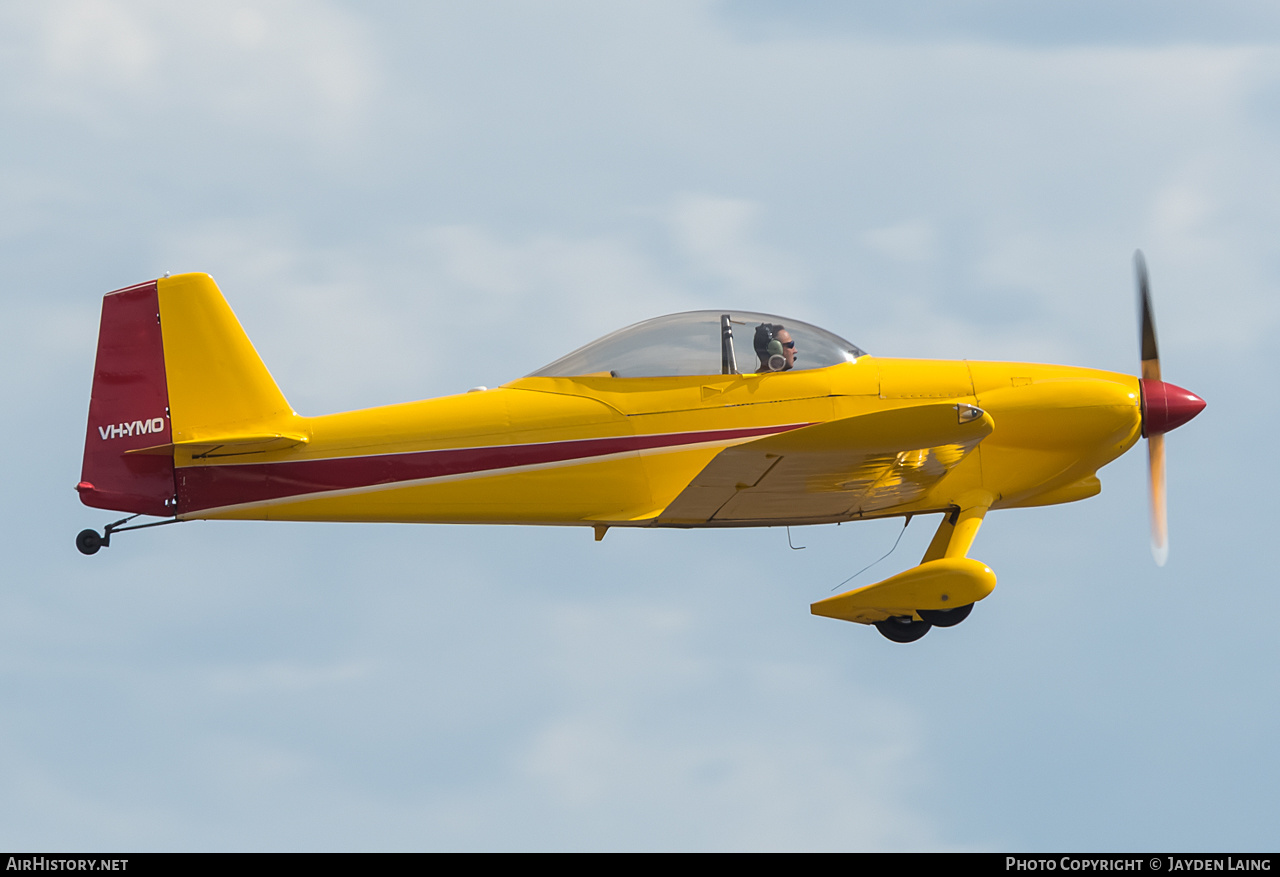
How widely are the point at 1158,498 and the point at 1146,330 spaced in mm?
1469

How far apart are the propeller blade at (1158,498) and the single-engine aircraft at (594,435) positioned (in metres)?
0.62

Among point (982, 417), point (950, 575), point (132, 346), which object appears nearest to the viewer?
point (982, 417)

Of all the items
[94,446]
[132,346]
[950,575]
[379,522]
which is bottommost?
[950,575]

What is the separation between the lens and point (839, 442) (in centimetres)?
1046

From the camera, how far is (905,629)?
12414 millimetres

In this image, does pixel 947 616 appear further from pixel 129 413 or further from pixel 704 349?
pixel 129 413

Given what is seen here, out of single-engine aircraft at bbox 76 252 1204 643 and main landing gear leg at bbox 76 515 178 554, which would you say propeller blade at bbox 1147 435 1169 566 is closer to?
single-engine aircraft at bbox 76 252 1204 643

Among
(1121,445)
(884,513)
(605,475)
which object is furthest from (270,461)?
(1121,445)

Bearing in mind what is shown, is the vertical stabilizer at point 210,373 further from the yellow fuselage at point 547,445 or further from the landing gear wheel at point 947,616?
the landing gear wheel at point 947,616

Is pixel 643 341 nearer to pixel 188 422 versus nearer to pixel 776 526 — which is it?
pixel 776 526

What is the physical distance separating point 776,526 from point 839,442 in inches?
82.9

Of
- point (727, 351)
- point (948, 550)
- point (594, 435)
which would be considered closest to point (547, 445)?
point (594, 435)

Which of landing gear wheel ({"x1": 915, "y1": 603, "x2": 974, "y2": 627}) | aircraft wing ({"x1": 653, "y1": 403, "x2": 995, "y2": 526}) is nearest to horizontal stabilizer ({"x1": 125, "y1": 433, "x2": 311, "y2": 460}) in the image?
aircraft wing ({"x1": 653, "y1": 403, "x2": 995, "y2": 526})

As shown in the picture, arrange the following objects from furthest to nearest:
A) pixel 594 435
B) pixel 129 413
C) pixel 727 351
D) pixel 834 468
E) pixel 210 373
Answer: pixel 210 373 < pixel 129 413 < pixel 727 351 < pixel 594 435 < pixel 834 468
